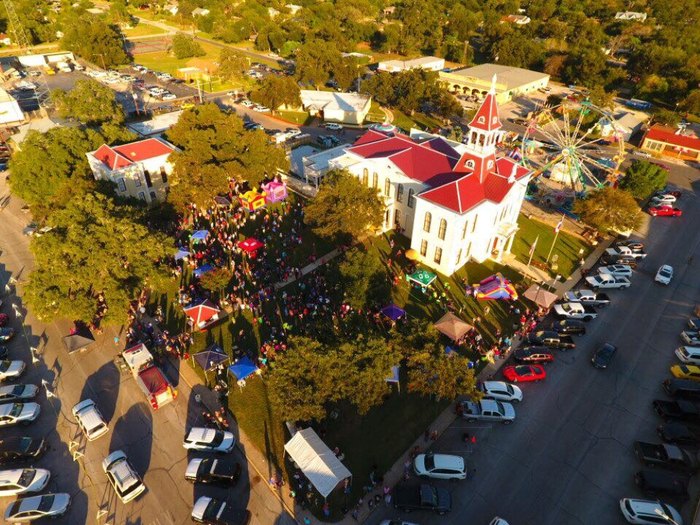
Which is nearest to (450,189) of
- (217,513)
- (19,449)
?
(217,513)

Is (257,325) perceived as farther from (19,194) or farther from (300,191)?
(19,194)

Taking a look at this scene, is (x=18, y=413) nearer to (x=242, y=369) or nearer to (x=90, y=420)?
(x=90, y=420)

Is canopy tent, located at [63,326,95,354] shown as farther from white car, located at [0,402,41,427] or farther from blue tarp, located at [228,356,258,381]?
blue tarp, located at [228,356,258,381]

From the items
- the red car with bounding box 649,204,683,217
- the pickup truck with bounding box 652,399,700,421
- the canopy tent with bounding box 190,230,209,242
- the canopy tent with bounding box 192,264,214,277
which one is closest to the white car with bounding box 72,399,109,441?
the canopy tent with bounding box 192,264,214,277

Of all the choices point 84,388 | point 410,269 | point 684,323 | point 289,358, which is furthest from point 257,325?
point 684,323

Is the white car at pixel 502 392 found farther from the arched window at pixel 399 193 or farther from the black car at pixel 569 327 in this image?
the arched window at pixel 399 193
